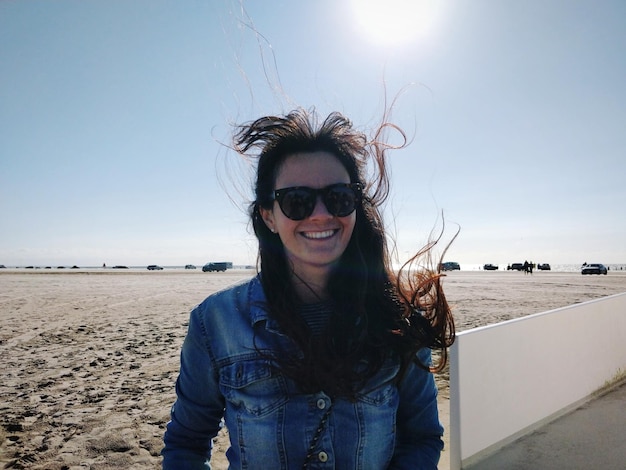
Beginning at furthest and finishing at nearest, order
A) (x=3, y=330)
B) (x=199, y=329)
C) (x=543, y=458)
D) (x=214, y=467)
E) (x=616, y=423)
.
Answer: (x=3, y=330) → (x=616, y=423) → (x=214, y=467) → (x=543, y=458) → (x=199, y=329)

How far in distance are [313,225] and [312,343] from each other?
0.43 m

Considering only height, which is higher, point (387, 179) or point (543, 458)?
point (387, 179)

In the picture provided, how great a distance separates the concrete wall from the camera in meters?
2.84

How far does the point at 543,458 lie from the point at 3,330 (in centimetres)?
1094

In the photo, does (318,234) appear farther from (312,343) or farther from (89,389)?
(89,389)

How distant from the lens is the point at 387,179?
185 centimetres

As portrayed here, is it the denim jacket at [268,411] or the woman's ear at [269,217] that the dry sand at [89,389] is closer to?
the denim jacket at [268,411]

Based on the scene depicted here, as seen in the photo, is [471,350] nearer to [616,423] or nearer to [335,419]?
[335,419]

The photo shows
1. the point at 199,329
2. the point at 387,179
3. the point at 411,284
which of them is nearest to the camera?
the point at 199,329

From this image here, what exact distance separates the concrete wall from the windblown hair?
1.34 m

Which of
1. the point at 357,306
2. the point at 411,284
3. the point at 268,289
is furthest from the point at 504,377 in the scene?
the point at 268,289

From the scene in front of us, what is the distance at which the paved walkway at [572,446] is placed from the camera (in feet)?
9.82

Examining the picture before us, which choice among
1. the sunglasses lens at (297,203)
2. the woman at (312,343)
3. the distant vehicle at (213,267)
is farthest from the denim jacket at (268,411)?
the distant vehicle at (213,267)

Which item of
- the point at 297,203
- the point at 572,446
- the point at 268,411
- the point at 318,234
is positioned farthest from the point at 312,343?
the point at 572,446
